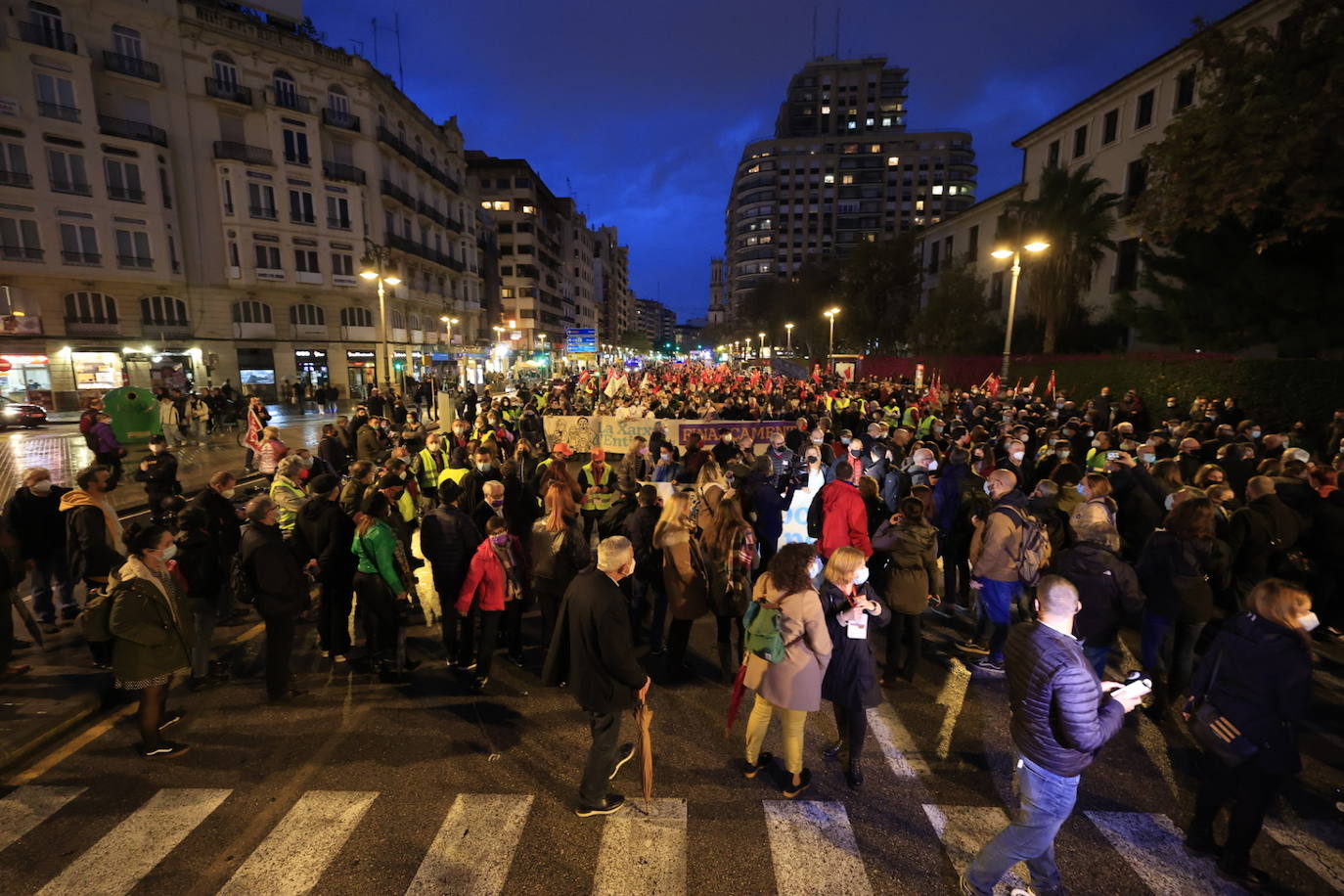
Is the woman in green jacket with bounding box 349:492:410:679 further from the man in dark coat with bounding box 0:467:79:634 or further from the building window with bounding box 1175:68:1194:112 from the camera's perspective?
the building window with bounding box 1175:68:1194:112

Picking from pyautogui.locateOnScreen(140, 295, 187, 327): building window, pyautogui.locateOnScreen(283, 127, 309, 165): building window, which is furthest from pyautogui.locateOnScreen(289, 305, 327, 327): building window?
pyautogui.locateOnScreen(283, 127, 309, 165): building window

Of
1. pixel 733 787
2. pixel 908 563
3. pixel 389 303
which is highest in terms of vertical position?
pixel 389 303

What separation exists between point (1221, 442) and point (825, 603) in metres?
9.61

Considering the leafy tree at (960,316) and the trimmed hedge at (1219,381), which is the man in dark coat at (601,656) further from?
the leafy tree at (960,316)

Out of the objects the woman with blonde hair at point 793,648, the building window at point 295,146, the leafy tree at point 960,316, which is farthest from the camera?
the leafy tree at point 960,316

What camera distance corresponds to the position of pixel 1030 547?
5570mm

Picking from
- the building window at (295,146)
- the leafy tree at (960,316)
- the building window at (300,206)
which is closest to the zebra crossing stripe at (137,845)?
the leafy tree at (960,316)

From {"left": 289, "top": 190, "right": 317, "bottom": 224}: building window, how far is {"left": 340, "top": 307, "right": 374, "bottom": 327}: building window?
5.66 m

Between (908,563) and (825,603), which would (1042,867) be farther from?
(908,563)

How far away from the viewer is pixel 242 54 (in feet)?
112

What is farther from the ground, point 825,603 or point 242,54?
point 242,54

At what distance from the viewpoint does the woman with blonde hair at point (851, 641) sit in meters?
4.13

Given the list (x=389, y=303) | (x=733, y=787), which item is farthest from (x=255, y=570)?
(x=389, y=303)

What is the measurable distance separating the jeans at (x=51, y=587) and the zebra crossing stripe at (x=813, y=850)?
7.26 metres
